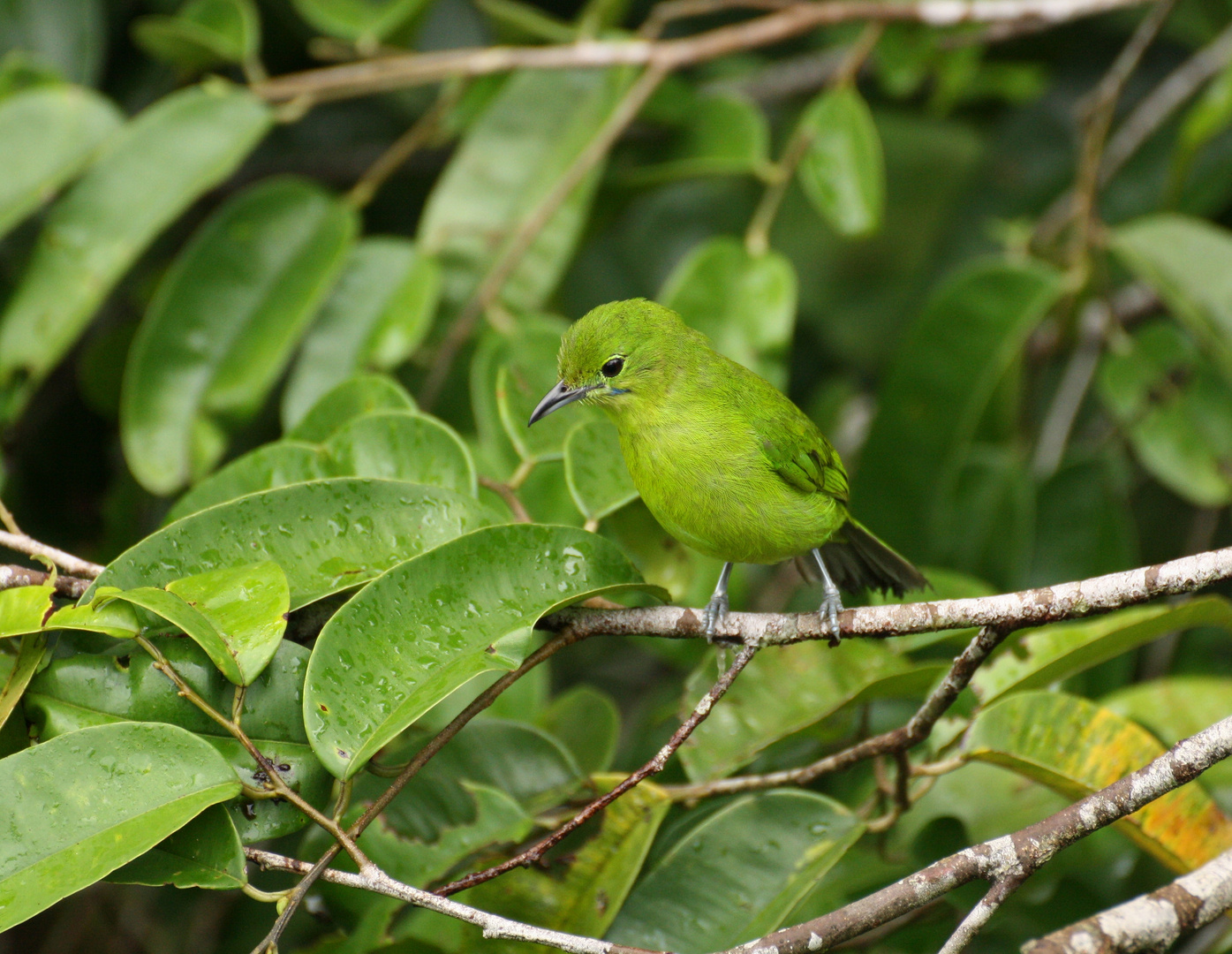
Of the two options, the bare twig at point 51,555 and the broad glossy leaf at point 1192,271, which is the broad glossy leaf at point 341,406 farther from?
the broad glossy leaf at point 1192,271

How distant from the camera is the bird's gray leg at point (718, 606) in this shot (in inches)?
80.4

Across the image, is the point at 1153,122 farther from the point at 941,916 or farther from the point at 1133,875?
the point at 941,916

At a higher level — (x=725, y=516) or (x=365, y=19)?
(x=365, y=19)

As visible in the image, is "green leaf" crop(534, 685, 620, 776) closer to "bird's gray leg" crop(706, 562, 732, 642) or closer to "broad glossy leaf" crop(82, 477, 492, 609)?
"bird's gray leg" crop(706, 562, 732, 642)

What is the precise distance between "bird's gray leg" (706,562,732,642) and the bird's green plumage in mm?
100

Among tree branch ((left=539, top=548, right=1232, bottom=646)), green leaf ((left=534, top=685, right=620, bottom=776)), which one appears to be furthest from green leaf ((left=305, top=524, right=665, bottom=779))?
green leaf ((left=534, top=685, right=620, bottom=776))

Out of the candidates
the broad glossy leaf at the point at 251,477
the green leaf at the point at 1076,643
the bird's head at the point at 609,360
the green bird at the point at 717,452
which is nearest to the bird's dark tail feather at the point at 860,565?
the green bird at the point at 717,452

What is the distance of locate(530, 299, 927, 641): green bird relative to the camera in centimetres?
242

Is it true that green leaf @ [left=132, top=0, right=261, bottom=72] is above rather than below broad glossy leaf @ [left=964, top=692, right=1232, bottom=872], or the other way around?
above

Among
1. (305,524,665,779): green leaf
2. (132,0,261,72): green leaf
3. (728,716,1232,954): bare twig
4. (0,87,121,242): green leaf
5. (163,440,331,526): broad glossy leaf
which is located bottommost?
(728,716,1232,954): bare twig

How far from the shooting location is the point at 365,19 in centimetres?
368

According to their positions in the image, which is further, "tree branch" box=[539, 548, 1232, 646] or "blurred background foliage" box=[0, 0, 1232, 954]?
"blurred background foliage" box=[0, 0, 1232, 954]

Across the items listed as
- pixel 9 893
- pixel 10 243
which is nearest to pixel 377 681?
pixel 9 893

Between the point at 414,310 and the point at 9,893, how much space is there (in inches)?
80.3
